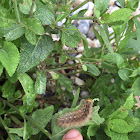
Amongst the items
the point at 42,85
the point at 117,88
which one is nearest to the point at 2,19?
the point at 42,85

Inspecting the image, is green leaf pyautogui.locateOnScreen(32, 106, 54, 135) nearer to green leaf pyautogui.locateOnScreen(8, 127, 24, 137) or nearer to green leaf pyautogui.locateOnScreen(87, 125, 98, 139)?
green leaf pyautogui.locateOnScreen(8, 127, 24, 137)

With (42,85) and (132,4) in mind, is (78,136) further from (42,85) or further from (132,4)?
(132,4)

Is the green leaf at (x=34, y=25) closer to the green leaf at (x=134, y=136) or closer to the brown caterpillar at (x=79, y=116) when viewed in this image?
the brown caterpillar at (x=79, y=116)

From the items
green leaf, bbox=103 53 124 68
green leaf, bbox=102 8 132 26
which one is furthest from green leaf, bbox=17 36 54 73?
green leaf, bbox=103 53 124 68

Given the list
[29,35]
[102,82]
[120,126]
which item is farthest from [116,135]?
[29,35]

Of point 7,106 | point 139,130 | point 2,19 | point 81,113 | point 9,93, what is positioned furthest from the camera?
point 7,106

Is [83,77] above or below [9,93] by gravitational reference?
below
